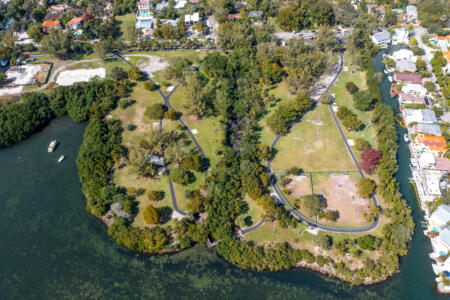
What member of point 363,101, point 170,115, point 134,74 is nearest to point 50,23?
point 134,74

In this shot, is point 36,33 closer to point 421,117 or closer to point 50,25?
point 50,25

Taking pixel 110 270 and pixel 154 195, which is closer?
pixel 110 270

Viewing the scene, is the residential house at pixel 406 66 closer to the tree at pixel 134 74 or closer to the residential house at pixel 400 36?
the residential house at pixel 400 36

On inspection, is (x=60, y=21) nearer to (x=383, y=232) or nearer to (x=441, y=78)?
(x=383, y=232)

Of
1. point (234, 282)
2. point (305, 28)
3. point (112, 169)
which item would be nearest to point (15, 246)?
point (112, 169)

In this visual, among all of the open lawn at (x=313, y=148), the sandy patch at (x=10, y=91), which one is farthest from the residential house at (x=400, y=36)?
the sandy patch at (x=10, y=91)

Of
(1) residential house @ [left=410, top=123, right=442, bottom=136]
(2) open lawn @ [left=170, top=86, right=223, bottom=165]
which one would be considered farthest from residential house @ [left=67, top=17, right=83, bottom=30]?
(1) residential house @ [left=410, top=123, right=442, bottom=136]

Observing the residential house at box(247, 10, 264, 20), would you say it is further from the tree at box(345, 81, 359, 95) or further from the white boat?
the white boat
